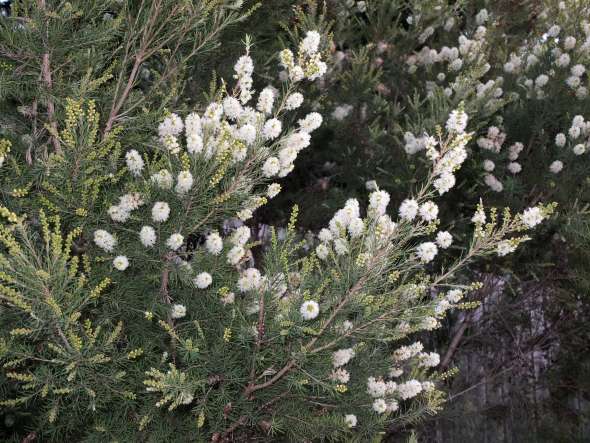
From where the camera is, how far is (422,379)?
11.8ft

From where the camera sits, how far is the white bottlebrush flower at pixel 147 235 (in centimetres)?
255

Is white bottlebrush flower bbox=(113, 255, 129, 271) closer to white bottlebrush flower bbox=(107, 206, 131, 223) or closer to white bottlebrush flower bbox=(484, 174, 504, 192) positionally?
white bottlebrush flower bbox=(107, 206, 131, 223)

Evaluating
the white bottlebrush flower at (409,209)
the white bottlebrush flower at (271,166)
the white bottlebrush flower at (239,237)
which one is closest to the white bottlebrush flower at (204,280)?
the white bottlebrush flower at (239,237)

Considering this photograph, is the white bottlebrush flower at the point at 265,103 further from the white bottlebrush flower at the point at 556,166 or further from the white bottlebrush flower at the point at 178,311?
the white bottlebrush flower at the point at 556,166

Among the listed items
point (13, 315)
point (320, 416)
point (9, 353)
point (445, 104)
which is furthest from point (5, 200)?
point (445, 104)

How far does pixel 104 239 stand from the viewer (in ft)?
8.54

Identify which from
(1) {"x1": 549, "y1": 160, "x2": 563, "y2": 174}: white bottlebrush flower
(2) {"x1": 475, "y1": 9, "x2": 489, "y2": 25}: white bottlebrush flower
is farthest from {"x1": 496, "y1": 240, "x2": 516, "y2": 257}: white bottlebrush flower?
(2) {"x1": 475, "y1": 9, "x2": 489, "y2": 25}: white bottlebrush flower

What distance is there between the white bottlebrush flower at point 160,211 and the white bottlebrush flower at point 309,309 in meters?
0.63

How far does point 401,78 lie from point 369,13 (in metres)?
0.68

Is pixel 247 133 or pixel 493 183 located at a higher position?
pixel 247 133

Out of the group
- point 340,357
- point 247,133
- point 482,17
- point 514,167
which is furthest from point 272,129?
point 482,17

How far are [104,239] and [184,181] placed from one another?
45 cm

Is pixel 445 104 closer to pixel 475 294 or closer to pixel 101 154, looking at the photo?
pixel 475 294

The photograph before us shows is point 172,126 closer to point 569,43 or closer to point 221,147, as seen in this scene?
point 221,147
